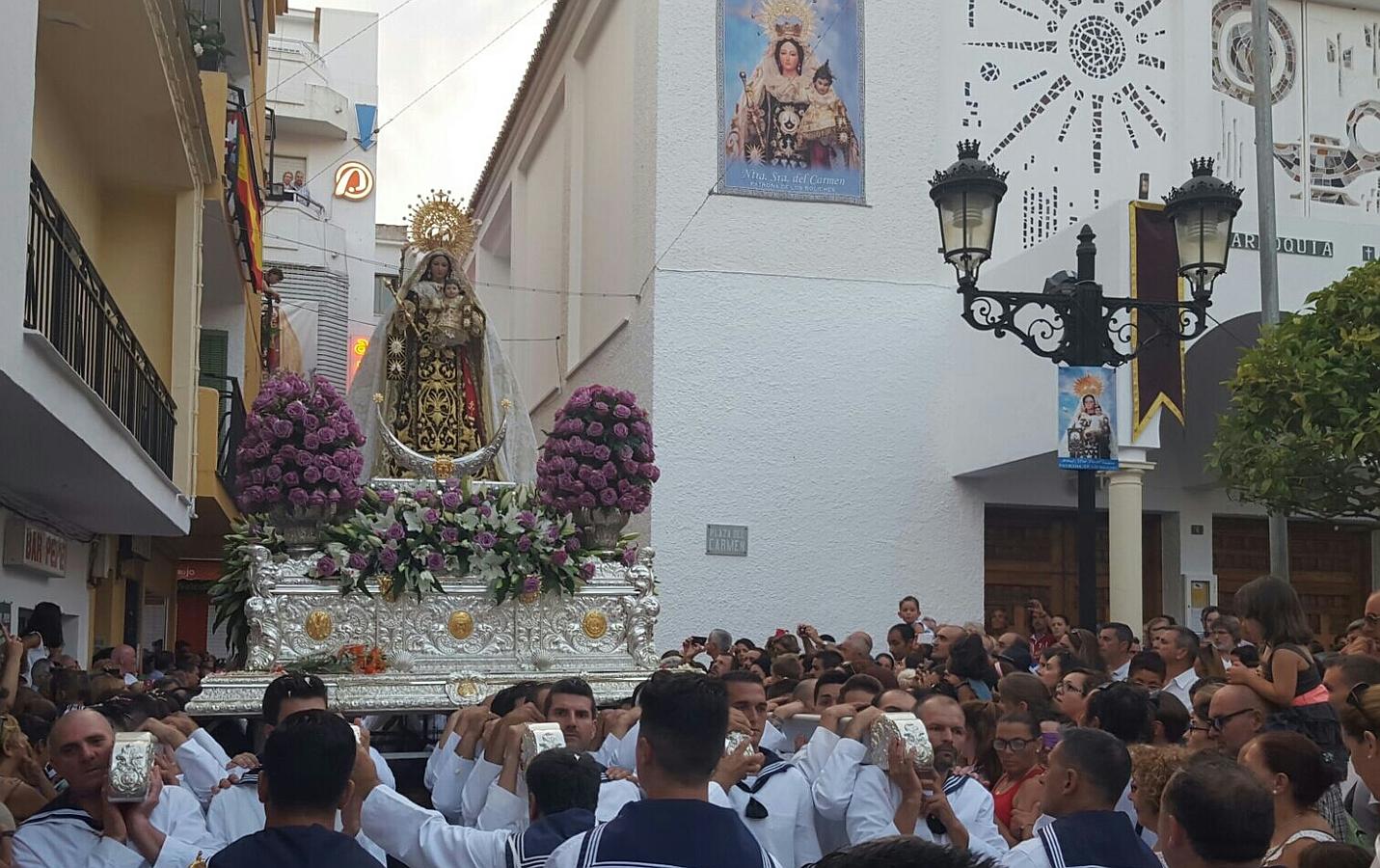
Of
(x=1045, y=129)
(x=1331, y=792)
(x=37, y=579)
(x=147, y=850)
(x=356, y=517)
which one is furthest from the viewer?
(x=1045, y=129)

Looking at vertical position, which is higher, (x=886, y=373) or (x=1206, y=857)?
(x=886, y=373)

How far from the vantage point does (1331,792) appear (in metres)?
5.09

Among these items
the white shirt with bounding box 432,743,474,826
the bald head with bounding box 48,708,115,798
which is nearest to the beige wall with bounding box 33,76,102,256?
the white shirt with bounding box 432,743,474,826

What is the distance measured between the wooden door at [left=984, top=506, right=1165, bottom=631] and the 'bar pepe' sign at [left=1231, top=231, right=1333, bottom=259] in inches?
157

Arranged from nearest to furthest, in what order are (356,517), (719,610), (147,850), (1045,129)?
1. (147,850)
2. (356,517)
3. (719,610)
4. (1045,129)

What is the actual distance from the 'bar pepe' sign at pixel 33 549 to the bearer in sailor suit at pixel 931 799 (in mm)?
8259

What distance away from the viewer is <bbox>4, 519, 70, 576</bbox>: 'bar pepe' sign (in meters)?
11.5

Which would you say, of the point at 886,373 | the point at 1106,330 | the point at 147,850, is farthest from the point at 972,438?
the point at 147,850

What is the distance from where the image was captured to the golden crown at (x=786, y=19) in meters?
18.1

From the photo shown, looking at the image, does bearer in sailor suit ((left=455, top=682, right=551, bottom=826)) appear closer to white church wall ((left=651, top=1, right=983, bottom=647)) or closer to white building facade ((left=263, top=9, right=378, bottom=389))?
white church wall ((left=651, top=1, right=983, bottom=647))

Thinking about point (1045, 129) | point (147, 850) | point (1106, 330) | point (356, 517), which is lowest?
point (147, 850)

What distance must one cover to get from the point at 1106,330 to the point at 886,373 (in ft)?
27.6

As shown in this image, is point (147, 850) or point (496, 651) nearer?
point (147, 850)

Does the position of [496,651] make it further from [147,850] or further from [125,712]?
[147,850]
